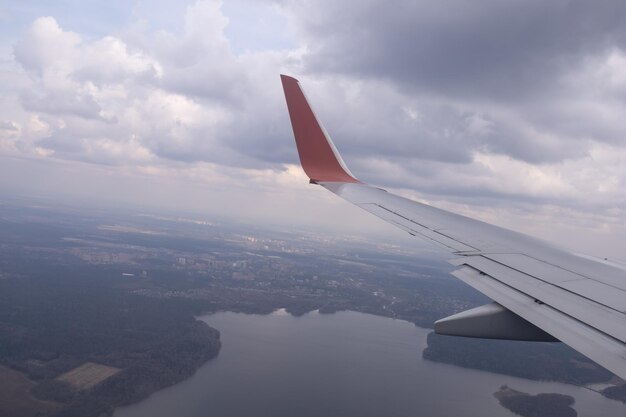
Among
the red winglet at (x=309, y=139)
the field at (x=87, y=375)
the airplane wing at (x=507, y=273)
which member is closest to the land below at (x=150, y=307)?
the field at (x=87, y=375)

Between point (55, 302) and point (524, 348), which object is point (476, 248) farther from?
point (55, 302)

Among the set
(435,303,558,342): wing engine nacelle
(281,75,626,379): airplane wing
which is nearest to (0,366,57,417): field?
(281,75,626,379): airplane wing

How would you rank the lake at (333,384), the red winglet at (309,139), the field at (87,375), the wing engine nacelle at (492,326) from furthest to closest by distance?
the field at (87,375)
the lake at (333,384)
the red winglet at (309,139)
the wing engine nacelle at (492,326)

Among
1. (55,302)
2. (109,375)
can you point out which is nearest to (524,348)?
(109,375)

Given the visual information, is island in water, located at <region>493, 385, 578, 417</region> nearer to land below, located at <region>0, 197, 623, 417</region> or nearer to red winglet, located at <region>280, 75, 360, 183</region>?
land below, located at <region>0, 197, 623, 417</region>

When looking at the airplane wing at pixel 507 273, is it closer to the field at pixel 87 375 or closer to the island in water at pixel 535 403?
the island in water at pixel 535 403

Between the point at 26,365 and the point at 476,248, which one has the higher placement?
the point at 476,248
